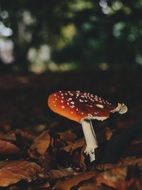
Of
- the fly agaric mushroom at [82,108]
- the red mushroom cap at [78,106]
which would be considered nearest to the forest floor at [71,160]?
the fly agaric mushroom at [82,108]

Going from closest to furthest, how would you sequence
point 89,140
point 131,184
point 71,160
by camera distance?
point 131,184, point 89,140, point 71,160

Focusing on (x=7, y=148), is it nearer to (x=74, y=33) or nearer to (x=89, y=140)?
(x=89, y=140)

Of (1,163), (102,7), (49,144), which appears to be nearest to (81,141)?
(49,144)

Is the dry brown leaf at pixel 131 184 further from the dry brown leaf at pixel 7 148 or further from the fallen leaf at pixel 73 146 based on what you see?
the dry brown leaf at pixel 7 148

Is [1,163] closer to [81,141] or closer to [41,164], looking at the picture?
[41,164]

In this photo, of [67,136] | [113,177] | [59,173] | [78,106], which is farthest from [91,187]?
[67,136]

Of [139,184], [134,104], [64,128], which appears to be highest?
[139,184]

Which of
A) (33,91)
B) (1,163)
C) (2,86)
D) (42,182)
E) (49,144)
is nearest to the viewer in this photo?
(42,182)

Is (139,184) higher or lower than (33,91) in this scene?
higher
